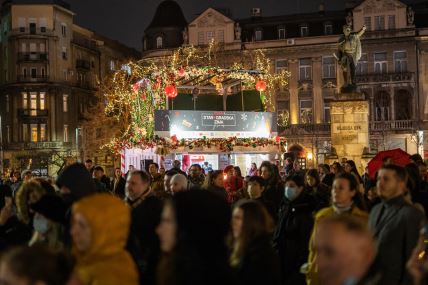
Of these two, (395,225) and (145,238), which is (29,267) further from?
(395,225)

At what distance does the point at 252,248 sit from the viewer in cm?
472

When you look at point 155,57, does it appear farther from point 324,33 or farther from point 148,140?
point 148,140

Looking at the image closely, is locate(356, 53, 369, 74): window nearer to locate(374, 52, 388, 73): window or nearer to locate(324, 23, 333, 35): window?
locate(374, 52, 388, 73): window

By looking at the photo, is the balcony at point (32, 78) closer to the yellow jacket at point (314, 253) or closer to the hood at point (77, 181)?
the hood at point (77, 181)

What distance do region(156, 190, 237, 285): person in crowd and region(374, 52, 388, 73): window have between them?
5401 cm

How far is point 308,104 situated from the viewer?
192 feet

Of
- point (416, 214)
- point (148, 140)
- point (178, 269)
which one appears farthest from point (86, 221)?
point (148, 140)

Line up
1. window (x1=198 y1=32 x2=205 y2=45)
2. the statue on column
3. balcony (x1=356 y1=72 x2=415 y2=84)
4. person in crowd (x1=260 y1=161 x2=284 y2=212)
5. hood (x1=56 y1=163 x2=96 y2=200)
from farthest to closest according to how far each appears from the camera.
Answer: window (x1=198 y1=32 x2=205 y2=45) < balcony (x1=356 y1=72 x2=415 y2=84) < the statue on column < person in crowd (x1=260 y1=161 x2=284 y2=212) < hood (x1=56 y1=163 x2=96 y2=200)

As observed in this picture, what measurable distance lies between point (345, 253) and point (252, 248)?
1.53 meters

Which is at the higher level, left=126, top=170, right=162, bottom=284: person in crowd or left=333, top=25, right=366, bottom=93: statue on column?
left=333, top=25, right=366, bottom=93: statue on column

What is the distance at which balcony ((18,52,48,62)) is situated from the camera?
65000 millimetres

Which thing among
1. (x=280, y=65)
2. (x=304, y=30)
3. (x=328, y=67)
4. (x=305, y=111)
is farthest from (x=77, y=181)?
(x=304, y=30)

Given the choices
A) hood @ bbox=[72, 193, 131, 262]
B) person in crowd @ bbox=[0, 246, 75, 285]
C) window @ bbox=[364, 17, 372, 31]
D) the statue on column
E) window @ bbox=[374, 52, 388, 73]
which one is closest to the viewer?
person in crowd @ bbox=[0, 246, 75, 285]

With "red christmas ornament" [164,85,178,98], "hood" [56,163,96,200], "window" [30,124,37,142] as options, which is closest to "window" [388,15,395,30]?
"window" [30,124,37,142]
